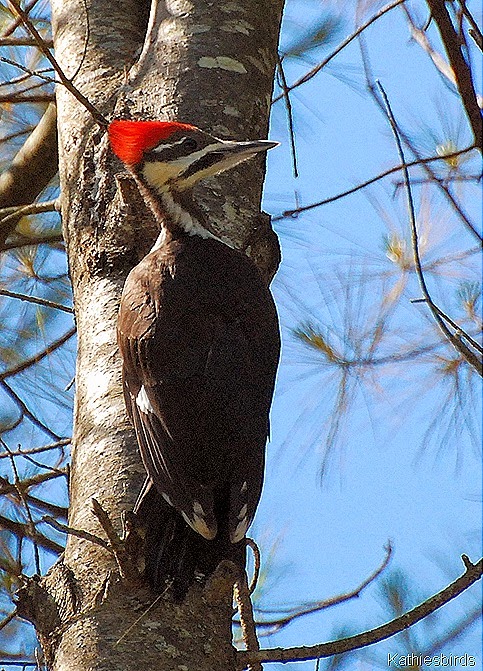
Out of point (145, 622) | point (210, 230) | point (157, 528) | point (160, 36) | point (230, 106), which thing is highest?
point (160, 36)

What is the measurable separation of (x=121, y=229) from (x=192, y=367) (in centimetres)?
54

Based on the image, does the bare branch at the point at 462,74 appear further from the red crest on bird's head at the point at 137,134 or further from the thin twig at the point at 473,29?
the red crest on bird's head at the point at 137,134

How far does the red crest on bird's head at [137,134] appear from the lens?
256 centimetres

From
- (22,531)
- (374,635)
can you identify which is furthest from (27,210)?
(374,635)

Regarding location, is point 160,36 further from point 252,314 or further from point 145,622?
point 145,622

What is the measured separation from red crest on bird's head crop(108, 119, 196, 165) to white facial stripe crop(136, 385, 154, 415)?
642 millimetres

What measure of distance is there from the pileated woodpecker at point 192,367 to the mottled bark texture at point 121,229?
0.07 metres

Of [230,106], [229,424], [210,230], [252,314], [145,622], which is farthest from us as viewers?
[230,106]

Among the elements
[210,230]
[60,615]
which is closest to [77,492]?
[60,615]

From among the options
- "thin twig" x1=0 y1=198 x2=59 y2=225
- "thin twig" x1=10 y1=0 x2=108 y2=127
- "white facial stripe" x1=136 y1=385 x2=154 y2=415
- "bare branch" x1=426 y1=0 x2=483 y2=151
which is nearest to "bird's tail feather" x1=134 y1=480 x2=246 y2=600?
"white facial stripe" x1=136 y1=385 x2=154 y2=415

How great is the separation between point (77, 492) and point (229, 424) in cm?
36

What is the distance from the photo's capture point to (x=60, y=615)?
2.05 metres

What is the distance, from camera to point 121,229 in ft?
8.65

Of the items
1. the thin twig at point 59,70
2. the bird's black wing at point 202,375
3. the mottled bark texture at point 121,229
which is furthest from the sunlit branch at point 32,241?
the bird's black wing at point 202,375
